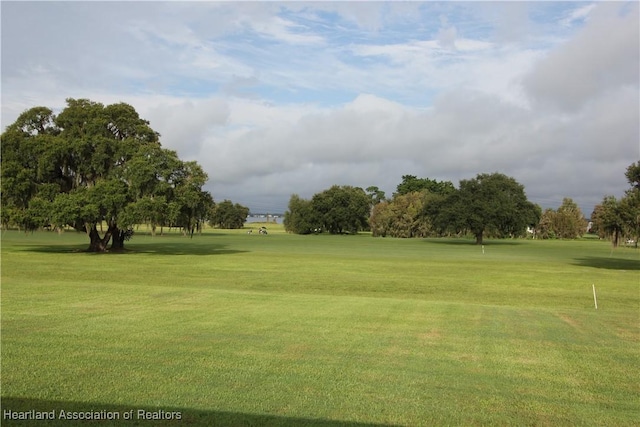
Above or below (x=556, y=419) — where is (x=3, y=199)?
above

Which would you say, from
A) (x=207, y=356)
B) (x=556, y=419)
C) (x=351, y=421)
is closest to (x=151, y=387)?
(x=207, y=356)

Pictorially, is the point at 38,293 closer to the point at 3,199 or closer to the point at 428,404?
the point at 428,404

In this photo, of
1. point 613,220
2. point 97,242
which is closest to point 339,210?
point 97,242

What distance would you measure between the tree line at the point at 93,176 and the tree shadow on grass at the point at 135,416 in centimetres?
3399

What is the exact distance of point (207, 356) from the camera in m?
8.49

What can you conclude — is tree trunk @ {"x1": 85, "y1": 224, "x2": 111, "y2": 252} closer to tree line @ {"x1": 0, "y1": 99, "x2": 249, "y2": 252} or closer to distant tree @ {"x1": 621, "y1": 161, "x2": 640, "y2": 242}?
tree line @ {"x1": 0, "y1": 99, "x2": 249, "y2": 252}

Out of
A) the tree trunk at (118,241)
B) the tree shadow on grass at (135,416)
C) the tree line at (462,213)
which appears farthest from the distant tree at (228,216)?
the tree shadow on grass at (135,416)

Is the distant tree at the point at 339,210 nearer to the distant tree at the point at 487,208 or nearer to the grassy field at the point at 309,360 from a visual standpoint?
the distant tree at the point at 487,208

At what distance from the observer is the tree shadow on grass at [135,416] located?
5.67 meters

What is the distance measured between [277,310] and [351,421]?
7.91m

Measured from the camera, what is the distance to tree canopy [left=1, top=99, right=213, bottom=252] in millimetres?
38844

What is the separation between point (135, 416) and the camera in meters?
5.86

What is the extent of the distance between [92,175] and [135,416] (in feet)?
135

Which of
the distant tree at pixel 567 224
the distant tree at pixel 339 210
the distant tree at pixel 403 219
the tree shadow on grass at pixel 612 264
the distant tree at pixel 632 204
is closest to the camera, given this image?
the distant tree at pixel 632 204
